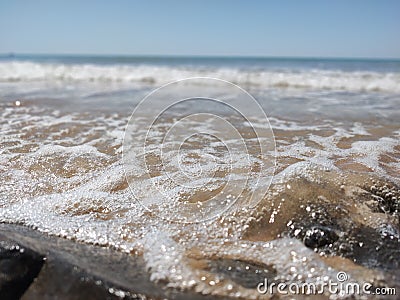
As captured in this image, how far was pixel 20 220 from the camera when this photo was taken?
6.73 feet

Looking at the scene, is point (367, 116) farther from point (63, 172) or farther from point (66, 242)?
point (66, 242)

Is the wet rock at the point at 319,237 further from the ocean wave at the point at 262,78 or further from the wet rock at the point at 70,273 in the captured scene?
the ocean wave at the point at 262,78

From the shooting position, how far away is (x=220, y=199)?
7.49 ft

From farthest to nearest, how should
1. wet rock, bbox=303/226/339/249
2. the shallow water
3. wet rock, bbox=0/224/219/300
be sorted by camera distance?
wet rock, bbox=303/226/339/249
the shallow water
wet rock, bbox=0/224/219/300

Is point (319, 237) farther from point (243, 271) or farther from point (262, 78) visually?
point (262, 78)

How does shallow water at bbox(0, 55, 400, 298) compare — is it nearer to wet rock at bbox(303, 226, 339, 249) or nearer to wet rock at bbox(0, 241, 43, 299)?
wet rock at bbox(303, 226, 339, 249)

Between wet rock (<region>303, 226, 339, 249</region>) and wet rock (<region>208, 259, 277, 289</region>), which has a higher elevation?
wet rock (<region>303, 226, 339, 249</region>)

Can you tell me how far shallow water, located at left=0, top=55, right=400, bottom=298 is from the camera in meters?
1.66

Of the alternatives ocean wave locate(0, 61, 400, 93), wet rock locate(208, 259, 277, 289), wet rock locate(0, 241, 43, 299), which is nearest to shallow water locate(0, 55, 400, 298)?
wet rock locate(208, 259, 277, 289)

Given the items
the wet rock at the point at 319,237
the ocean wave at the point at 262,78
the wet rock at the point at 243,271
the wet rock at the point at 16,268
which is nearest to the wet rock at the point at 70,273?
the wet rock at the point at 16,268

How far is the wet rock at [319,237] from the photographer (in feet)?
5.86

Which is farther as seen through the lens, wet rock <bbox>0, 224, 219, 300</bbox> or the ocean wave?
the ocean wave

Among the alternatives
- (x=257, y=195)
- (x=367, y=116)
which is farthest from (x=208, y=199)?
(x=367, y=116)

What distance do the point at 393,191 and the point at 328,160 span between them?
2.23 feet
